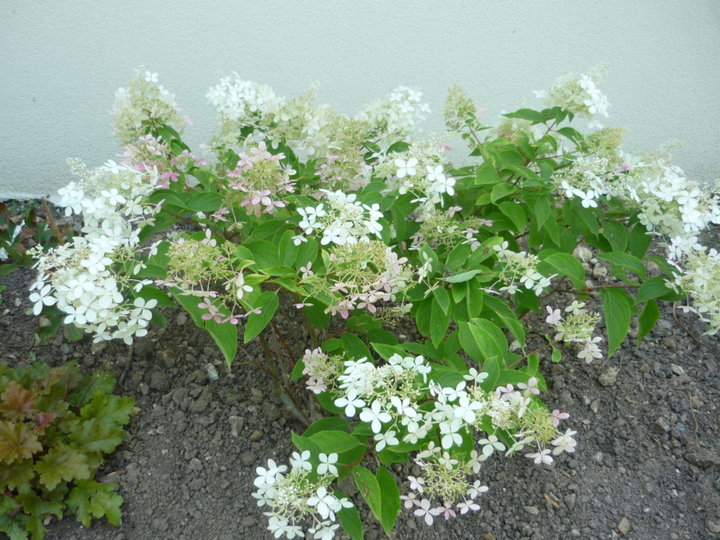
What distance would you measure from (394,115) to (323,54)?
126cm

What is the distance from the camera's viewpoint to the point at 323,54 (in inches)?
113

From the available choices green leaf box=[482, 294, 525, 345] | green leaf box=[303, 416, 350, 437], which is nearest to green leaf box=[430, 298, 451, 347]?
green leaf box=[482, 294, 525, 345]

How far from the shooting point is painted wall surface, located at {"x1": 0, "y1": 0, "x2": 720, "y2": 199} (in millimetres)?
2742

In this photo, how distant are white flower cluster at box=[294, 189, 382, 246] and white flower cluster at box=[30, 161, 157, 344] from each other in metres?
0.38

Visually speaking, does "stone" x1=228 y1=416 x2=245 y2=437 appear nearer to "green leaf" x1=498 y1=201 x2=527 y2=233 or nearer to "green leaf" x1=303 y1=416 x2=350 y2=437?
"green leaf" x1=303 y1=416 x2=350 y2=437

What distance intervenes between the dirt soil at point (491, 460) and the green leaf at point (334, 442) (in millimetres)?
583

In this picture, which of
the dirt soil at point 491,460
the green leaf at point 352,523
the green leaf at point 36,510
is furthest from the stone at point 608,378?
the green leaf at point 36,510

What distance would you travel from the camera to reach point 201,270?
1137 millimetres

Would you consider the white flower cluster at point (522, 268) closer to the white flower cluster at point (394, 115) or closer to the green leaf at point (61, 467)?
the white flower cluster at point (394, 115)

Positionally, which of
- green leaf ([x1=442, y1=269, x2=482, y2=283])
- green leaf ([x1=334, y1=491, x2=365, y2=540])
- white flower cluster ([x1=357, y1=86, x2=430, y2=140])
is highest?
white flower cluster ([x1=357, y1=86, x2=430, y2=140])

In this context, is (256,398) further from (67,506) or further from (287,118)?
(287,118)

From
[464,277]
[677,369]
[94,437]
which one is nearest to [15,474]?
[94,437]

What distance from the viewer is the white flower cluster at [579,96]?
63.6 inches

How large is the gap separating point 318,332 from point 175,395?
0.56 metres
